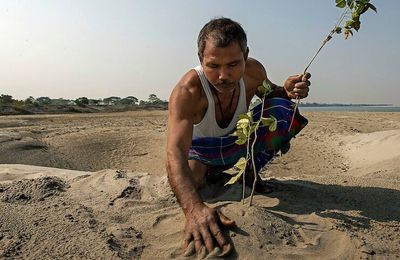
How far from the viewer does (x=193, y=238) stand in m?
1.79

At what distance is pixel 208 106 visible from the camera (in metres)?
2.48

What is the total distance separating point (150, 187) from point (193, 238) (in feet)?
3.72

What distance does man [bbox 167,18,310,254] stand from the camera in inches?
70.7

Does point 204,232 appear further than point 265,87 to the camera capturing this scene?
No

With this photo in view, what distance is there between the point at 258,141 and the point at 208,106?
58 cm

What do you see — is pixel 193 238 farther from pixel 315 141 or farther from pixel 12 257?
pixel 315 141

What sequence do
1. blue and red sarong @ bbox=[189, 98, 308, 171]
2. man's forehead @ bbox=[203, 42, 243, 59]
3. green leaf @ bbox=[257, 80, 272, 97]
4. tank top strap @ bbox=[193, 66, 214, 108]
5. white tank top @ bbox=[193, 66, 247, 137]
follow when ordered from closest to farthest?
1. man's forehead @ bbox=[203, 42, 243, 59]
2. green leaf @ bbox=[257, 80, 272, 97]
3. tank top strap @ bbox=[193, 66, 214, 108]
4. white tank top @ bbox=[193, 66, 247, 137]
5. blue and red sarong @ bbox=[189, 98, 308, 171]

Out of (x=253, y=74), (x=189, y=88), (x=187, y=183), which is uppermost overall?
(x=253, y=74)

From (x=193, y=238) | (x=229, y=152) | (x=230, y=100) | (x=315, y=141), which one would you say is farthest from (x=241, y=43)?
(x=315, y=141)

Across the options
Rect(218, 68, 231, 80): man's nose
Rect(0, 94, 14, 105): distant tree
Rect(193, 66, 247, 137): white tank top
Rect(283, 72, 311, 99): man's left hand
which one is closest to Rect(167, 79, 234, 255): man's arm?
Rect(193, 66, 247, 137): white tank top

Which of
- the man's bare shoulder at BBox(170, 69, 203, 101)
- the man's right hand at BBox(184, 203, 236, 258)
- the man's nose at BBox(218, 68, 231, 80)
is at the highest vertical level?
the man's nose at BBox(218, 68, 231, 80)

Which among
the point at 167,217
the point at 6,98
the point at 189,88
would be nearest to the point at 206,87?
the point at 189,88

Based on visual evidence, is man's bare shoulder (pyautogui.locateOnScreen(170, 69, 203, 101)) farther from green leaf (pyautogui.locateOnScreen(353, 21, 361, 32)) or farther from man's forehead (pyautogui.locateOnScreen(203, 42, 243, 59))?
green leaf (pyautogui.locateOnScreen(353, 21, 361, 32))

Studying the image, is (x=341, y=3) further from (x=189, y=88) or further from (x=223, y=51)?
(x=189, y=88)
